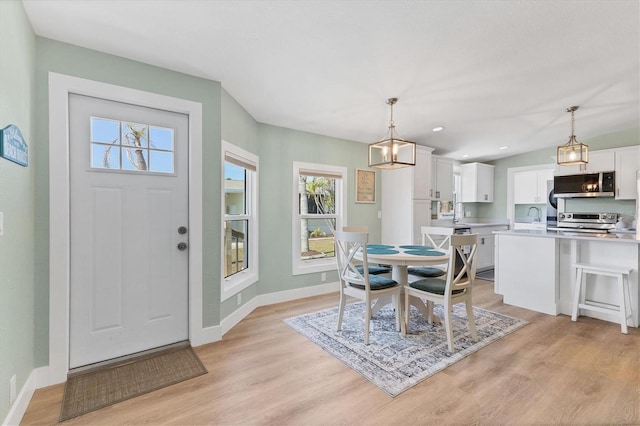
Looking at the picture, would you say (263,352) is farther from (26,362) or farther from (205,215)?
(26,362)

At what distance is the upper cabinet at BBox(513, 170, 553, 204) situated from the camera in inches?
226

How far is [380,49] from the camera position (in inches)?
88.0

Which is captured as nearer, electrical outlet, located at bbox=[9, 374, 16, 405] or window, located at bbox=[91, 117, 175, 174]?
electrical outlet, located at bbox=[9, 374, 16, 405]

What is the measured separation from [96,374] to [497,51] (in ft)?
12.8

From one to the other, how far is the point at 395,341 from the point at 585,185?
183 inches

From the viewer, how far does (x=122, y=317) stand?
92.3 inches

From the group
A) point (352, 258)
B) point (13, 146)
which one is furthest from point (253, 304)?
point (13, 146)

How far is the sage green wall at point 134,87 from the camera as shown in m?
2.02

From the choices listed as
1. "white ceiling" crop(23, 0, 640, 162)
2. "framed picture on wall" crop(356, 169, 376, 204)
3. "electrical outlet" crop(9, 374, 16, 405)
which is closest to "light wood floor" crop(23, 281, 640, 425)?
"electrical outlet" crop(9, 374, 16, 405)

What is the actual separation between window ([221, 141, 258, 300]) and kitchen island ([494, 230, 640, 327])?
327 centimetres

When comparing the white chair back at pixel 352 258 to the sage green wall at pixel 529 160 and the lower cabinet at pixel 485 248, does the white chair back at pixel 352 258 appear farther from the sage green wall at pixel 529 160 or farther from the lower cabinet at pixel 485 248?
the sage green wall at pixel 529 160

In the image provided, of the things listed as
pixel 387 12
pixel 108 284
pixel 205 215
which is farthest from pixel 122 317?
pixel 387 12

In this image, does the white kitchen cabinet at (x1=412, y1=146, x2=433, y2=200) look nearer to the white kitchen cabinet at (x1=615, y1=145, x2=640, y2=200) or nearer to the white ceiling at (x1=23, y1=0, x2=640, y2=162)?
the white ceiling at (x1=23, y1=0, x2=640, y2=162)

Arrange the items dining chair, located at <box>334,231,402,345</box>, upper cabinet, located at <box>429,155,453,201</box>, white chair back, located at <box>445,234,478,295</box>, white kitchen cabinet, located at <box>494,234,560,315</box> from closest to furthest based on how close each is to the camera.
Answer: white chair back, located at <box>445,234,478,295</box>, dining chair, located at <box>334,231,402,345</box>, white kitchen cabinet, located at <box>494,234,560,315</box>, upper cabinet, located at <box>429,155,453,201</box>
